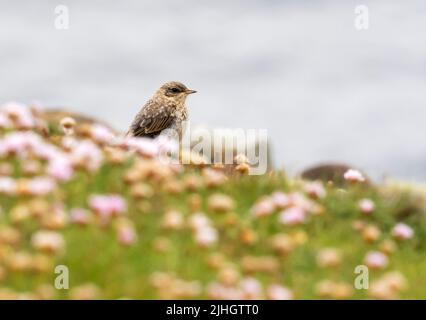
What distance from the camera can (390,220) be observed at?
11.5m

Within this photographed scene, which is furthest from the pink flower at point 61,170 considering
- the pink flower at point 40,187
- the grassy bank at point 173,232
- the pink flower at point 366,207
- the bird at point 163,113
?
the bird at point 163,113

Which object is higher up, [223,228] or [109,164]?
[109,164]

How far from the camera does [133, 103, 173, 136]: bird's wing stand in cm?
1706

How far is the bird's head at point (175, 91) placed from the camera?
711 inches

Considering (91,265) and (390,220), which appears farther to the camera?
(390,220)

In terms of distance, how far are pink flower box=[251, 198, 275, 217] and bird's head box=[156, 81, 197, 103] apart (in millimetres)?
8133

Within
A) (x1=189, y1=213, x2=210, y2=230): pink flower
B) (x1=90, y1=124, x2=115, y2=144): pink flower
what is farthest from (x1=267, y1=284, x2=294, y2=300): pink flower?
(x1=90, y1=124, x2=115, y2=144): pink flower

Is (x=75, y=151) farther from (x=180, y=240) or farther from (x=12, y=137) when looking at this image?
(x=180, y=240)

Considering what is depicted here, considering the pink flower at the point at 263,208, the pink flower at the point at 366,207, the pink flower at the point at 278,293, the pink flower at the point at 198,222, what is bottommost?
the pink flower at the point at 278,293

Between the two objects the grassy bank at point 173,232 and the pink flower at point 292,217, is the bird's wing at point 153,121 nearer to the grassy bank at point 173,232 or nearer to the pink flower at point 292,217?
the grassy bank at point 173,232
